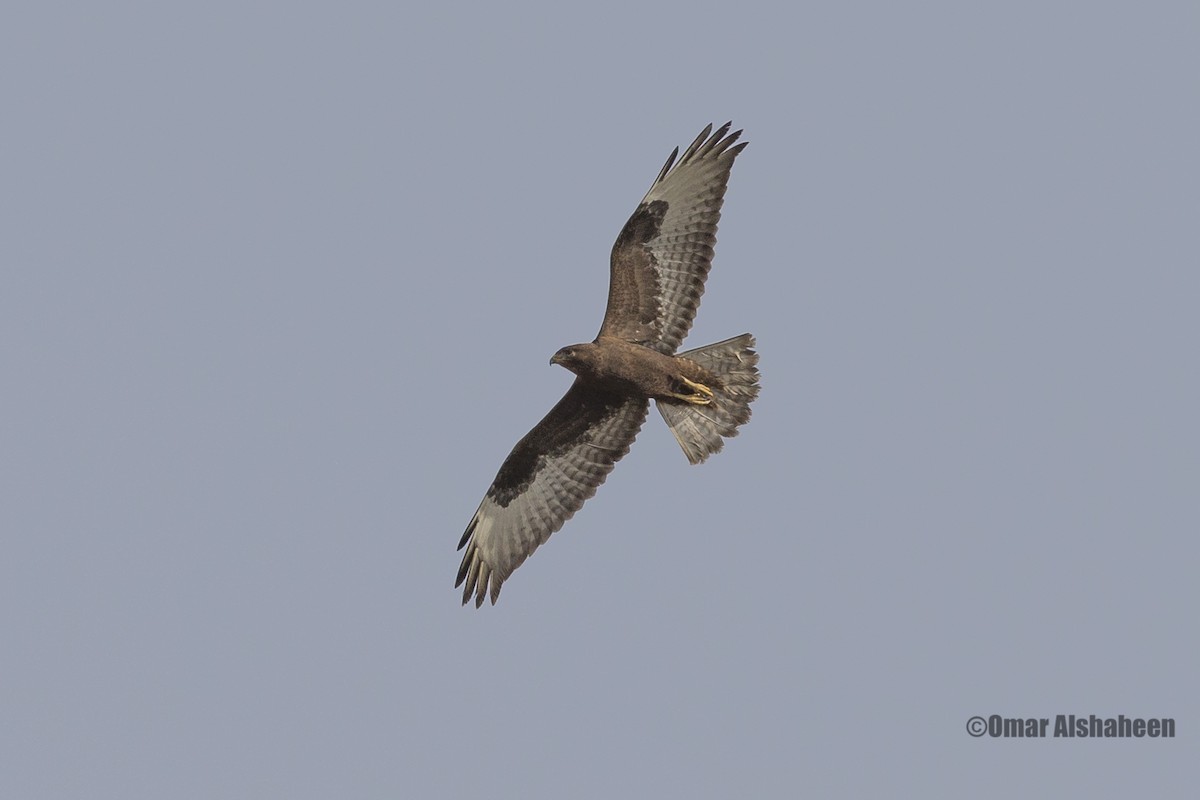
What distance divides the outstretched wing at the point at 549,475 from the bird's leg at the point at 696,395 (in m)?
0.52

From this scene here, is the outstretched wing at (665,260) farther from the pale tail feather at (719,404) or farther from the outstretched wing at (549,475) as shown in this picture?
the outstretched wing at (549,475)

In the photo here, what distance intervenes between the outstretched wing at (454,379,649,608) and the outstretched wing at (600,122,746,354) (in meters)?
0.76

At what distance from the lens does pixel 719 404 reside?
23.7 metres

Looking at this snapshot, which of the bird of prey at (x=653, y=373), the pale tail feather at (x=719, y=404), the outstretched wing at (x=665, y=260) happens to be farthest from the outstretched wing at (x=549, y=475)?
the outstretched wing at (x=665, y=260)

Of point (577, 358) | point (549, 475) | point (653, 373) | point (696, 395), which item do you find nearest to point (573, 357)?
point (577, 358)

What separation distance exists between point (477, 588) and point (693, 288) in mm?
3607

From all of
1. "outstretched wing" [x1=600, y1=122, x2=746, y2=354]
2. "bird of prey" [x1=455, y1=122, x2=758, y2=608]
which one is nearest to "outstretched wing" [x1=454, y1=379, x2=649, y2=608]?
"bird of prey" [x1=455, y1=122, x2=758, y2=608]

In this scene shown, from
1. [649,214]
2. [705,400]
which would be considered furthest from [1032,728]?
[649,214]

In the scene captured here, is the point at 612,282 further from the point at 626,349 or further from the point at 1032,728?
the point at 1032,728

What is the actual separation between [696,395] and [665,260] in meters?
1.34

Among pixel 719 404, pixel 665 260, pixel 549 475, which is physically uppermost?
pixel 665 260

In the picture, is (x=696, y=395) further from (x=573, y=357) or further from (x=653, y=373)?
(x=573, y=357)

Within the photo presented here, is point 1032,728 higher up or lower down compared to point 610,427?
lower down

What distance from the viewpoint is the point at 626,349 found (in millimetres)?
23219
